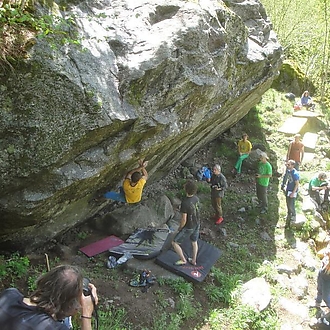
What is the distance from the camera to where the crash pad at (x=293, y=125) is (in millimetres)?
17359

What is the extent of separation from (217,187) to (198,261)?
8.50ft

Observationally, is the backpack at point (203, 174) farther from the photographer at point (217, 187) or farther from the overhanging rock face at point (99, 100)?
the overhanging rock face at point (99, 100)

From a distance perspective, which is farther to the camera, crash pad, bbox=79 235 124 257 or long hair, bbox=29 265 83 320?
crash pad, bbox=79 235 124 257

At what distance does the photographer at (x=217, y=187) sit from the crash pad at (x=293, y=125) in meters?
7.75

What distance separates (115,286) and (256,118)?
12.2 m

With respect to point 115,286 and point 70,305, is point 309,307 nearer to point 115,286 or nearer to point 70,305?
point 115,286

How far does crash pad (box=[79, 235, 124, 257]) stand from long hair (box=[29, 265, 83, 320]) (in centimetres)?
557

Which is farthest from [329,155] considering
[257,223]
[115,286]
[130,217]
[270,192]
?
[115,286]

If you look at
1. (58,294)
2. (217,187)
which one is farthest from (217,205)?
(58,294)

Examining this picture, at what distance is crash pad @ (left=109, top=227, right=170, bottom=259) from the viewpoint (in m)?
8.64

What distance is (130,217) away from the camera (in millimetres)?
9578

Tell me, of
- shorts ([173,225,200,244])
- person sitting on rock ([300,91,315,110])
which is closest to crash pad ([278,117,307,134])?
person sitting on rock ([300,91,315,110])

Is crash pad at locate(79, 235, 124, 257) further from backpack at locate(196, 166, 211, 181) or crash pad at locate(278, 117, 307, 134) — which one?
crash pad at locate(278, 117, 307, 134)

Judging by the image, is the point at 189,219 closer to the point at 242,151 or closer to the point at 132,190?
the point at 132,190
